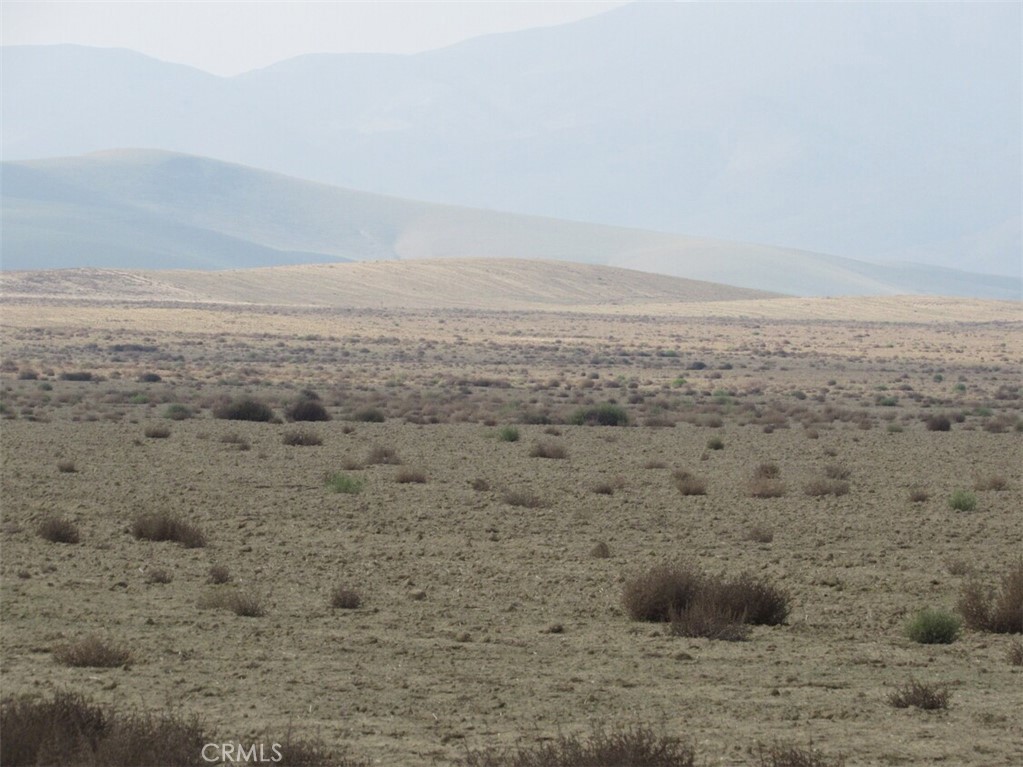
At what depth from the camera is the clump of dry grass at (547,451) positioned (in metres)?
27.3

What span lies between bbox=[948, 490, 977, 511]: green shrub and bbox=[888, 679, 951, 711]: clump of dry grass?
36.2 feet

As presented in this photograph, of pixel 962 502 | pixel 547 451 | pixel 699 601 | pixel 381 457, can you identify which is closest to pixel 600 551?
pixel 699 601

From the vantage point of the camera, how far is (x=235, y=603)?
41.7 ft

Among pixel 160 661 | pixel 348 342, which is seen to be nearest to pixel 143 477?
pixel 160 661

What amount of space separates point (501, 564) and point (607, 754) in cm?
838

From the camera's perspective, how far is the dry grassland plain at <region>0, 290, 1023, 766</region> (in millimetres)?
9531

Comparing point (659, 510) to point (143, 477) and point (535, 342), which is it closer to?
point (143, 477)

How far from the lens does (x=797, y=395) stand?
166 feet

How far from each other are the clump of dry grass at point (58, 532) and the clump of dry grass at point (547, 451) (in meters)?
12.1

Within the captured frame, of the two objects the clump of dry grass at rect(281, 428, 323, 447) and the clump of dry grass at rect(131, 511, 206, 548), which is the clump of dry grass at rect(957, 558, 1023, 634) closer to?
the clump of dry grass at rect(131, 511, 206, 548)

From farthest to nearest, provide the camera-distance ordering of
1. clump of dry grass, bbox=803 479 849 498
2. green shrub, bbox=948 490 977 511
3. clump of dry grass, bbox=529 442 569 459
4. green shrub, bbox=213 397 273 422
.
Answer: green shrub, bbox=213 397 273 422
clump of dry grass, bbox=529 442 569 459
clump of dry grass, bbox=803 479 849 498
green shrub, bbox=948 490 977 511

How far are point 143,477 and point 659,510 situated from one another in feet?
26.4

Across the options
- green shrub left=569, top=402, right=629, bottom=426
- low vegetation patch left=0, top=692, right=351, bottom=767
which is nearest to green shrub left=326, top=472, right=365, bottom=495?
low vegetation patch left=0, top=692, right=351, bottom=767

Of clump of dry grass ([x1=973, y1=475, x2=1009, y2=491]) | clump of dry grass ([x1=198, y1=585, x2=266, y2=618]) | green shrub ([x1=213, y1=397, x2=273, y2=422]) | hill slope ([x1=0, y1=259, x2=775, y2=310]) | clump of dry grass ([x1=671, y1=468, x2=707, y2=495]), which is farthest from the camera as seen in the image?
hill slope ([x1=0, y1=259, x2=775, y2=310])
